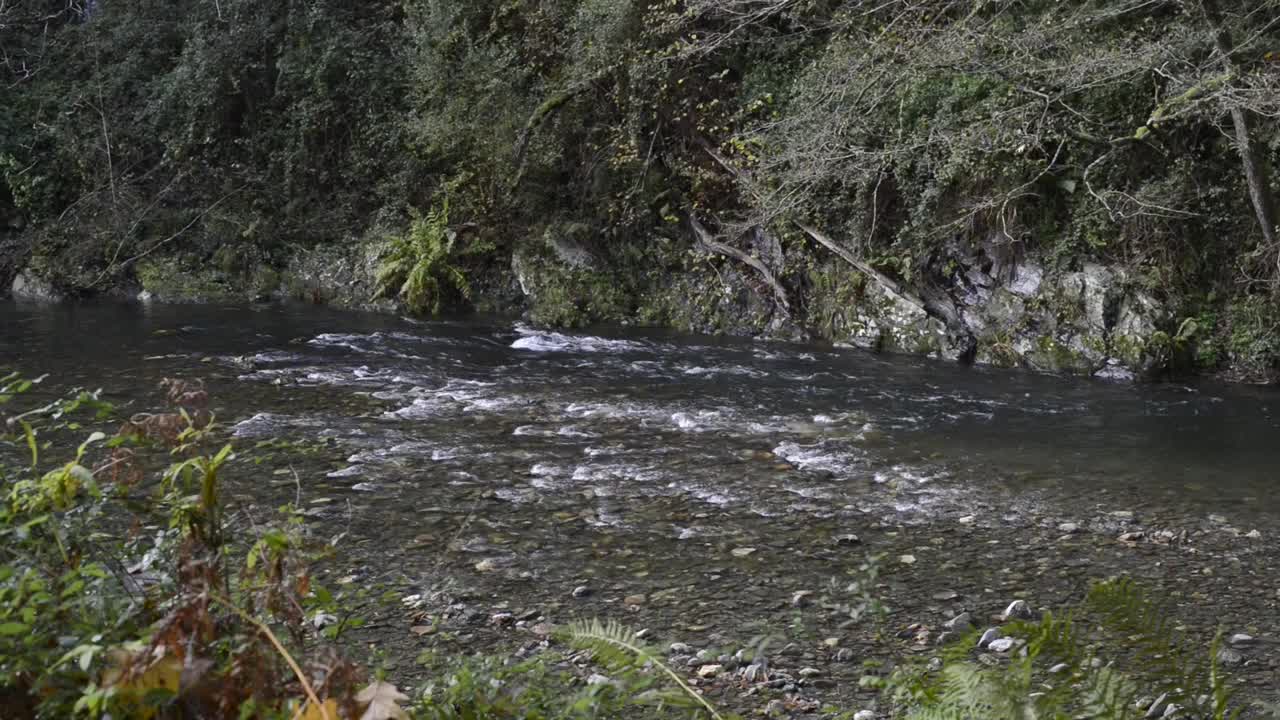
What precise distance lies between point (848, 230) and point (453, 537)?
9255 mm

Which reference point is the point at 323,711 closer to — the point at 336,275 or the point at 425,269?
the point at 425,269

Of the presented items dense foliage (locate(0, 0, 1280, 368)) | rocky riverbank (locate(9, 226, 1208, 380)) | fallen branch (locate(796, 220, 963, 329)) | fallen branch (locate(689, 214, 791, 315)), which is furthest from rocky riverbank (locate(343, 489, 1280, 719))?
fallen branch (locate(689, 214, 791, 315))

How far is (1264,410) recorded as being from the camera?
1000 cm

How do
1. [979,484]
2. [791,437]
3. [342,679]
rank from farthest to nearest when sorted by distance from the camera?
[791,437] → [979,484] → [342,679]

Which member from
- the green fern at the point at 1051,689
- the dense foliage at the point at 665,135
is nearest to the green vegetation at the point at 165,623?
the green fern at the point at 1051,689

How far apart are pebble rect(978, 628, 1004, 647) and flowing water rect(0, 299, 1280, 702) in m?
0.43

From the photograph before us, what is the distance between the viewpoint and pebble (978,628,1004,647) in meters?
4.67

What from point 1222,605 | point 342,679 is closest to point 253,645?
point 342,679

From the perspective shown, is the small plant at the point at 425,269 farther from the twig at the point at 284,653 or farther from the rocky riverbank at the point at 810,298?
the twig at the point at 284,653

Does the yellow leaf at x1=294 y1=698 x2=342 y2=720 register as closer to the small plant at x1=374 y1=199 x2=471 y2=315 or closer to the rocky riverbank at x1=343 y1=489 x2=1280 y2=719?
the rocky riverbank at x1=343 y1=489 x2=1280 y2=719

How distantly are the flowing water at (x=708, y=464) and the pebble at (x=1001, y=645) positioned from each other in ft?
1.72

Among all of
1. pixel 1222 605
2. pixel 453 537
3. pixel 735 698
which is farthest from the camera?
pixel 453 537

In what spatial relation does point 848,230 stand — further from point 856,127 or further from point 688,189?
point 688,189

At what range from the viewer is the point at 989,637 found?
4723mm
